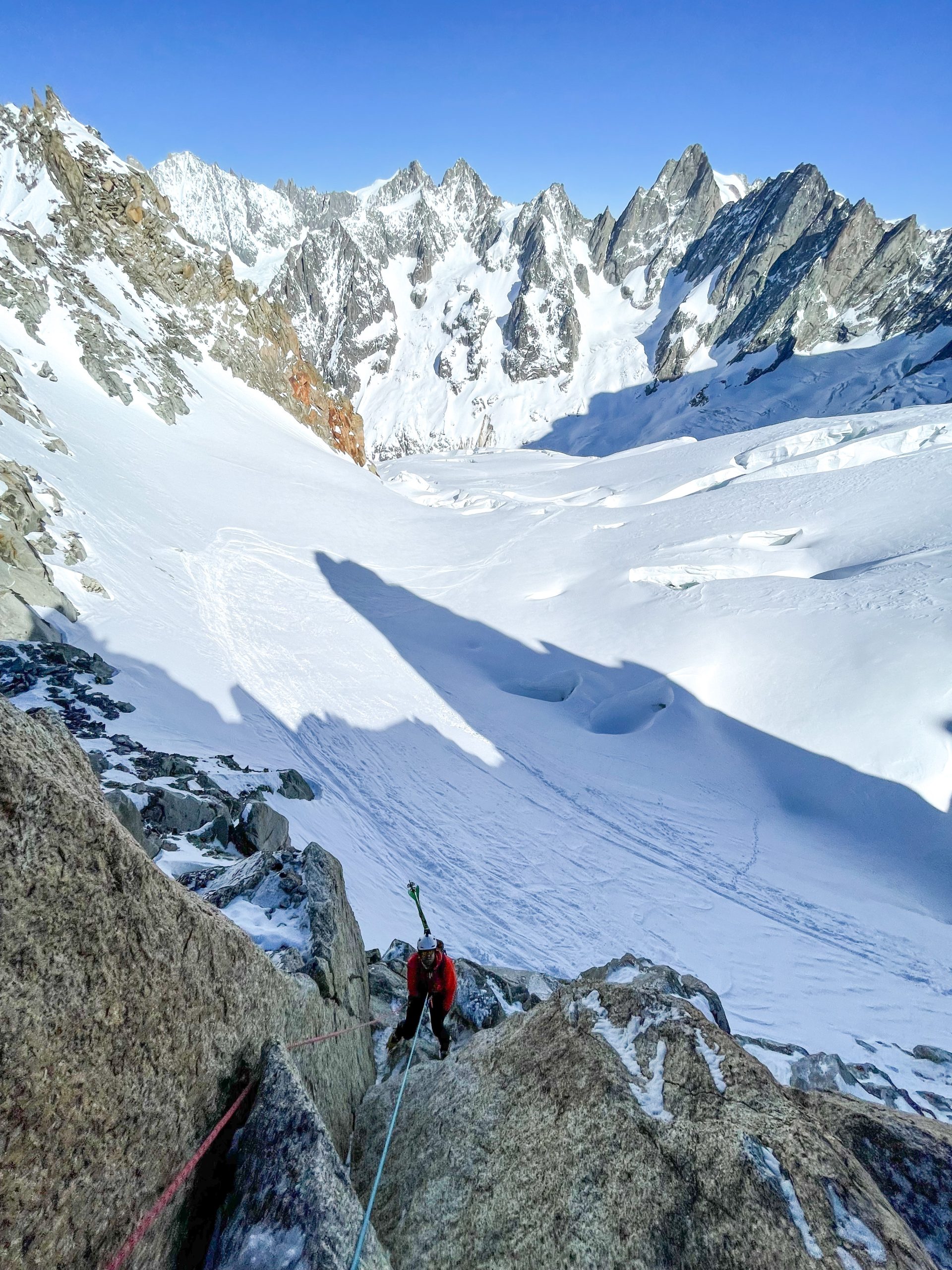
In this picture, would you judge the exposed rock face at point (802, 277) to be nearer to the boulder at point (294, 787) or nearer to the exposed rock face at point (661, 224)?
the exposed rock face at point (661, 224)

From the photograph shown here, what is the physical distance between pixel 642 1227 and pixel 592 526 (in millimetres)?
27439

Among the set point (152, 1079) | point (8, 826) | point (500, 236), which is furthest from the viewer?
point (500, 236)

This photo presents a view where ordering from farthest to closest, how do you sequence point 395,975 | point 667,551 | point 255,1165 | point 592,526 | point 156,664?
point 592,526 < point 667,551 < point 156,664 < point 395,975 < point 255,1165

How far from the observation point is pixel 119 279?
37750mm

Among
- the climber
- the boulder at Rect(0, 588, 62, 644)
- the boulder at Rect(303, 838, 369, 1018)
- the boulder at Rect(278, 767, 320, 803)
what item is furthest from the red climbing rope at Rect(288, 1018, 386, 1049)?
the boulder at Rect(0, 588, 62, 644)

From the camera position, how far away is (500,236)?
465 ft

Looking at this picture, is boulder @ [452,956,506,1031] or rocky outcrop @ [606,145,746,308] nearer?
boulder @ [452,956,506,1031]

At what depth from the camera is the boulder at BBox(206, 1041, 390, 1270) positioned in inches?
88.1

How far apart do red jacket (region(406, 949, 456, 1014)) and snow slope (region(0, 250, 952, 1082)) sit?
3.48 metres

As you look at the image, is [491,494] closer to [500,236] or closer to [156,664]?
[156,664]

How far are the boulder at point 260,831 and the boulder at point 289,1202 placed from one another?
4728mm

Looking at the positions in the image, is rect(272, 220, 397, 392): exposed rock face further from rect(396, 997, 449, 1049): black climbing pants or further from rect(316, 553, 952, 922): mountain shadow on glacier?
rect(396, 997, 449, 1049): black climbing pants

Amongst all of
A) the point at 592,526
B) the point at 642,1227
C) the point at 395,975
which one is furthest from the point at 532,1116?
the point at 592,526

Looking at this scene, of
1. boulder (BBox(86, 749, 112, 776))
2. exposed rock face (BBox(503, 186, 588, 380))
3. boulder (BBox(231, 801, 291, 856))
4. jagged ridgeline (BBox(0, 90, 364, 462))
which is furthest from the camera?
exposed rock face (BBox(503, 186, 588, 380))
